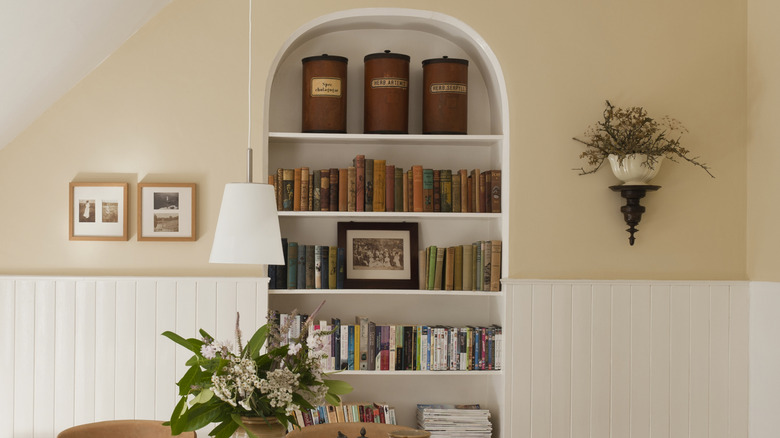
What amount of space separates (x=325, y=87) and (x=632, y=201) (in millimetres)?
1518

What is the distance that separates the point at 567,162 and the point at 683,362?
1.08m

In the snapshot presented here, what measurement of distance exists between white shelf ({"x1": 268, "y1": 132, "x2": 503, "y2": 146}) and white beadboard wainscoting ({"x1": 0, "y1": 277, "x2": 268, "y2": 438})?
0.71 meters

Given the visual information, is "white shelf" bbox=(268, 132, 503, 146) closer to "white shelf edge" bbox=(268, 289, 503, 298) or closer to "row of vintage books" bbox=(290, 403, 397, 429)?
"white shelf edge" bbox=(268, 289, 503, 298)

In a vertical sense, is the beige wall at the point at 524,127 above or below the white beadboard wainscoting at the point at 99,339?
above

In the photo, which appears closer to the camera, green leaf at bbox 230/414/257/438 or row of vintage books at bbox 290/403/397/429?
green leaf at bbox 230/414/257/438

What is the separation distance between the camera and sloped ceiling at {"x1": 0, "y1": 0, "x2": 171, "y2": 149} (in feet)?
9.77

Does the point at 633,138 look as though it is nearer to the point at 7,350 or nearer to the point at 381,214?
the point at 381,214

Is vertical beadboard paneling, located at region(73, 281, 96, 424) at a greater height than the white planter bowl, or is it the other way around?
the white planter bowl

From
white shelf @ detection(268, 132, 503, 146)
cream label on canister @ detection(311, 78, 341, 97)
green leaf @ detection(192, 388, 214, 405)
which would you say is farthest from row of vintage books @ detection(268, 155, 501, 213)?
green leaf @ detection(192, 388, 214, 405)

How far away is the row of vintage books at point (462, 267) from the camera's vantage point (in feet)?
12.4

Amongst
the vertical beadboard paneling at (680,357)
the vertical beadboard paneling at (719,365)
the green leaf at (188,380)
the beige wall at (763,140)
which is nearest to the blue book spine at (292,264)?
the green leaf at (188,380)

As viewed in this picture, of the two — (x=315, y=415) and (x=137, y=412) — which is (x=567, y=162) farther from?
(x=137, y=412)

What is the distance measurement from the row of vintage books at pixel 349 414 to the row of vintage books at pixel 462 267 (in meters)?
0.62

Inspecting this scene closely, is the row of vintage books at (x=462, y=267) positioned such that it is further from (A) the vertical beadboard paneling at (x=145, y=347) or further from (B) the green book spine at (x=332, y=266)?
(A) the vertical beadboard paneling at (x=145, y=347)
